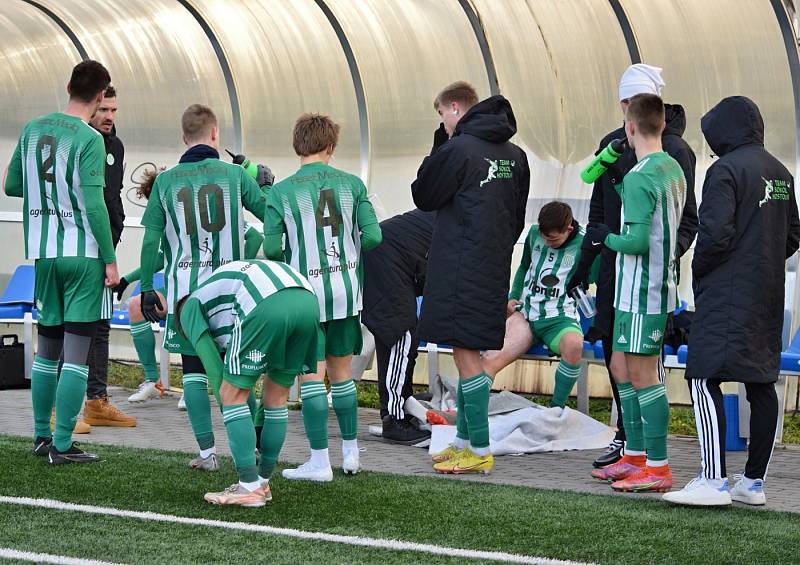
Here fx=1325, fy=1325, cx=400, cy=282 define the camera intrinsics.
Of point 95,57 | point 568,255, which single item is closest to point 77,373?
point 568,255

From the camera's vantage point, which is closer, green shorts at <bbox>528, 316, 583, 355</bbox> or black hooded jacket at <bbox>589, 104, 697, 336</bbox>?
black hooded jacket at <bbox>589, 104, 697, 336</bbox>

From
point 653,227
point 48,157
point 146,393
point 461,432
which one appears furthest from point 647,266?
point 146,393

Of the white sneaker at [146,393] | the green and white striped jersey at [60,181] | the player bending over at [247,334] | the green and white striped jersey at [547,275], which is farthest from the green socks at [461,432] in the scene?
the white sneaker at [146,393]

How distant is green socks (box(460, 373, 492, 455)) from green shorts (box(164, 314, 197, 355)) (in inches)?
55.1

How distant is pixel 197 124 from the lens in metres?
6.55

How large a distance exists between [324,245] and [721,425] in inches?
80.3

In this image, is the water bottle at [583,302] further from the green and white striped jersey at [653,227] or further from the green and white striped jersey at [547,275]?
the green and white striped jersey at [653,227]

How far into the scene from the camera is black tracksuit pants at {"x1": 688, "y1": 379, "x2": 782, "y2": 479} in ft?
19.1

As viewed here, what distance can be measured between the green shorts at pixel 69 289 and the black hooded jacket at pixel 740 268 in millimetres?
2915

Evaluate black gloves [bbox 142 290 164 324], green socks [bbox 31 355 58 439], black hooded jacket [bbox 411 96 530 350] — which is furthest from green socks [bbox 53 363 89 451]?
black hooded jacket [bbox 411 96 530 350]

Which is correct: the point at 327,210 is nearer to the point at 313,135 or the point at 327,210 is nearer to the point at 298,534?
the point at 313,135

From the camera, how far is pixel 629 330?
20.3 ft

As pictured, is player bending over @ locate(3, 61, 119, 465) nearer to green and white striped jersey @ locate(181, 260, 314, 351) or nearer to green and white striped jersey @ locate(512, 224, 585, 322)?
green and white striped jersey @ locate(181, 260, 314, 351)

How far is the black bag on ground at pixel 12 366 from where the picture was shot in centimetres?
1040
